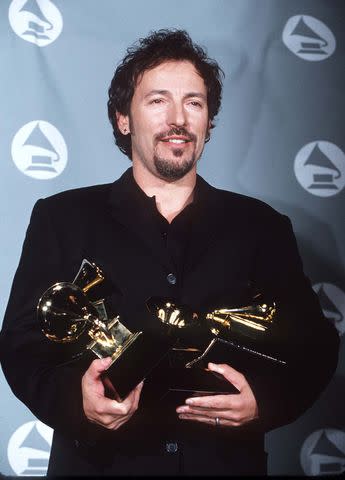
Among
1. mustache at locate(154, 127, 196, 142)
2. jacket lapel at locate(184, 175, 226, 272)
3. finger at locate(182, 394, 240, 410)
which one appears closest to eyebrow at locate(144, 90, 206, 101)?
mustache at locate(154, 127, 196, 142)

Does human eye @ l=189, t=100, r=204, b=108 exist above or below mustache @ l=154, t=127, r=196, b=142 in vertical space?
above

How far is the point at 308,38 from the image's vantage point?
1.98 metres

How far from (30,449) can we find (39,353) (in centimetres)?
56

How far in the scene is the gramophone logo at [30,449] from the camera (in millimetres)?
1762

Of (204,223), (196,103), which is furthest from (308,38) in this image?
(204,223)

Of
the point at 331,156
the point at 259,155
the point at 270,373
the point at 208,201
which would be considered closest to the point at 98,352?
the point at 270,373

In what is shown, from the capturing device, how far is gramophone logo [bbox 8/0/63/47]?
5.97 ft

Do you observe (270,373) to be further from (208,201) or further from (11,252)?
(11,252)

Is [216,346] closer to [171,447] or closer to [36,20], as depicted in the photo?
[171,447]

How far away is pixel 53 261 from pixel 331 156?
3.52ft

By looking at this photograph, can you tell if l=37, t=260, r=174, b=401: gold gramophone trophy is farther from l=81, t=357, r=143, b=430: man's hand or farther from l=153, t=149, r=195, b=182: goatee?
l=153, t=149, r=195, b=182: goatee

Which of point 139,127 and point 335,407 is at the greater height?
point 139,127

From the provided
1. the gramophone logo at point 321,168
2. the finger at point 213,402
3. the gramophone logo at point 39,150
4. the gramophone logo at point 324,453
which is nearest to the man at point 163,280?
the finger at point 213,402

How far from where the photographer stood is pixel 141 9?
1886 mm
